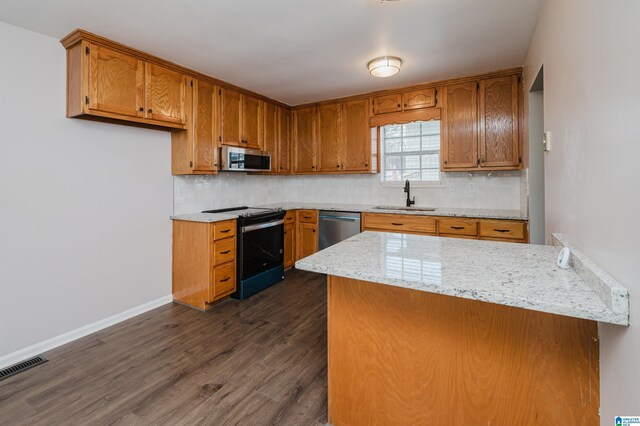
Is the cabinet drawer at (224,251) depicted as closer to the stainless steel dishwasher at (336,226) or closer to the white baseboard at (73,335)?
the white baseboard at (73,335)

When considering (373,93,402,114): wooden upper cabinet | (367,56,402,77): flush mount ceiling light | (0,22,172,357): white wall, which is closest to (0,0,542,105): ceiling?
(367,56,402,77): flush mount ceiling light

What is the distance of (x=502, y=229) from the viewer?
3098 millimetres

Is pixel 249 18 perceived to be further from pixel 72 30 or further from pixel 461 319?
pixel 461 319

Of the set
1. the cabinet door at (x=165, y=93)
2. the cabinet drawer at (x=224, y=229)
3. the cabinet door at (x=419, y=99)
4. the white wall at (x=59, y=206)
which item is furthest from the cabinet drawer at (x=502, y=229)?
the white wall at (x=59, y=206)

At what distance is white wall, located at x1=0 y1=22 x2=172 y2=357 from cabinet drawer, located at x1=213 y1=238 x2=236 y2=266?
27.8 inches

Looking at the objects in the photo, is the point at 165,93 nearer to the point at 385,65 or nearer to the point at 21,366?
the point at 385,65

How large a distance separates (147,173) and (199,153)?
1.79 ft

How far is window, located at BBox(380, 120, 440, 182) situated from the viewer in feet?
13.4

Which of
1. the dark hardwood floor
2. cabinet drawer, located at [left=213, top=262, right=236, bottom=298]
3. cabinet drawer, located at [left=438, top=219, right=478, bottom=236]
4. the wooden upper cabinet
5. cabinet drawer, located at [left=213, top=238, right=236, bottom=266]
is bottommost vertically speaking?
the dark hardwood floor

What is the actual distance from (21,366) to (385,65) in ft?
12.4

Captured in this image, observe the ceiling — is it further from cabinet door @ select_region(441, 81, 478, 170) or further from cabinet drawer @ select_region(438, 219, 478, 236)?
cabinet drawer @ select_region(438, 219, 478, 236)

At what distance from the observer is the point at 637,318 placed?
2.59 feet

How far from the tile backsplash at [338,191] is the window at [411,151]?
0.17 meters

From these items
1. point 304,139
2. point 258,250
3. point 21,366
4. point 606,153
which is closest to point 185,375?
point 21,366
